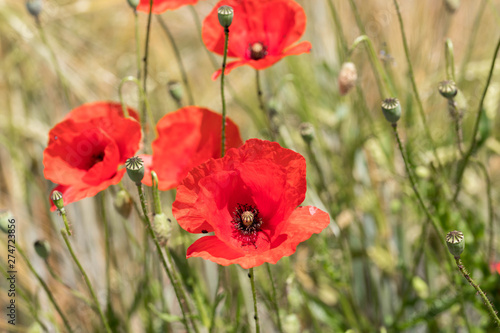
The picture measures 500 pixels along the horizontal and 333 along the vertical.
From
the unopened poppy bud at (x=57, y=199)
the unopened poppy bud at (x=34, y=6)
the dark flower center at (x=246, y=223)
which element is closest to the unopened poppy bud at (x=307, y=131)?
the dark flower center at (x=246, y=223)

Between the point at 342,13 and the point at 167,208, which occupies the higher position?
the point at 342,13

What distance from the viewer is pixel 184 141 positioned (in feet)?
2.79

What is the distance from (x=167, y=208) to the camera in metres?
1.29

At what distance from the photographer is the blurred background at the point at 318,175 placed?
3.40 feet

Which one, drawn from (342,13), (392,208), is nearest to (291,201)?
(392,208)

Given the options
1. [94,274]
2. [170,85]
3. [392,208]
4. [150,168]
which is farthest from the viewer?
[94,274]

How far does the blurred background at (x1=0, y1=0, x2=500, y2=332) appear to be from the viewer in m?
1.04

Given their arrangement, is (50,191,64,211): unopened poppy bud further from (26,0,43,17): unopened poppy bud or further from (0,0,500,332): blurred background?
(26,0,43,17): unopened poppy bud

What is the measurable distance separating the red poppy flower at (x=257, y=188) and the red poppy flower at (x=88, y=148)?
13 cm

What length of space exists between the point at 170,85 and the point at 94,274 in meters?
0.61

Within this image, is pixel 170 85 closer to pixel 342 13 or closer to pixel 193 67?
pixel 342 13

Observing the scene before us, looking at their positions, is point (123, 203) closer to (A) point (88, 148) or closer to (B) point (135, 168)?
(A) point (88, 148)

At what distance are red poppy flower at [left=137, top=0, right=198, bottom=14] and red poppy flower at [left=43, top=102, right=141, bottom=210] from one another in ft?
0.51

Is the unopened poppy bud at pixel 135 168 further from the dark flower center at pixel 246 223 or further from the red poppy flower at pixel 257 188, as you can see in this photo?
the dark flower center at pixel 246 223
